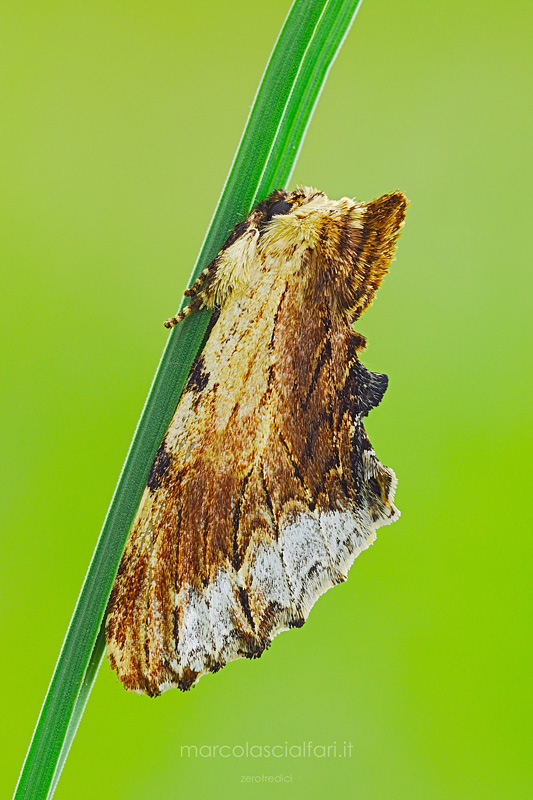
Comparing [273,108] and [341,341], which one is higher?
→ [273,108]

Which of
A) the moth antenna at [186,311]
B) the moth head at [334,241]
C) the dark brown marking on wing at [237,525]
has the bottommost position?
the dark brown marking on wing at [237,525]

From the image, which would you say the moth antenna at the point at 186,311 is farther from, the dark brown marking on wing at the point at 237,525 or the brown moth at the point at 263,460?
the dark brown marking on wing at the point at 237,525

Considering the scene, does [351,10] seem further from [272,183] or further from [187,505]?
[187,505]

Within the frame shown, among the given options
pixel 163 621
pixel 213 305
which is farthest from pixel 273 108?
pixel 163 621

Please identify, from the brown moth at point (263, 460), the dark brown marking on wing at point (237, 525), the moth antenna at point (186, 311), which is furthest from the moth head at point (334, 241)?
the dark brown marking on wing at point (237, 525)

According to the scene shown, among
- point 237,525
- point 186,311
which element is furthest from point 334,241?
point 237,525

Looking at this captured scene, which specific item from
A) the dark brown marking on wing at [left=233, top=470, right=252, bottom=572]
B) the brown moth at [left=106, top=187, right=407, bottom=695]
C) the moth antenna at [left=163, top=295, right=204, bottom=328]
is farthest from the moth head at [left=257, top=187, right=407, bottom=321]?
the dark brown marking on wing at [left=233, top=470, right=252, bottom=572]
